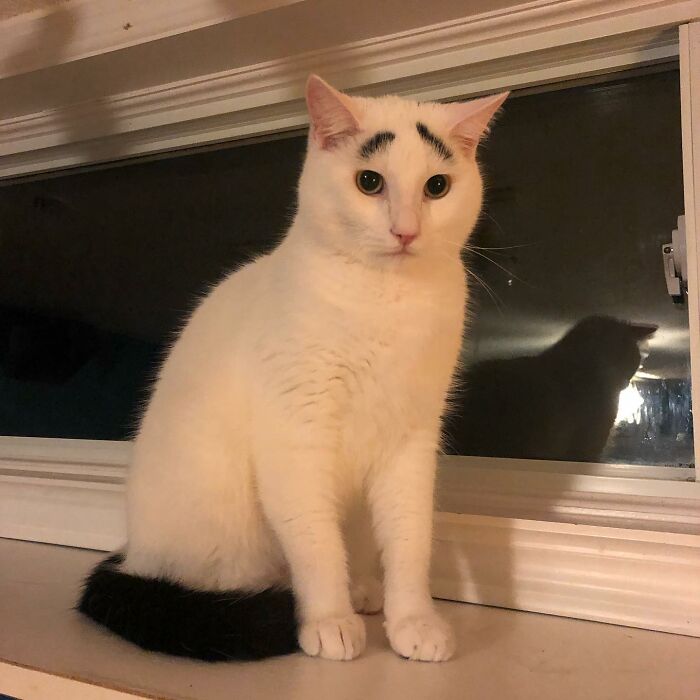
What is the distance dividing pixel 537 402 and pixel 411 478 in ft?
1.62

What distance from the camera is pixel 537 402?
1424 mm

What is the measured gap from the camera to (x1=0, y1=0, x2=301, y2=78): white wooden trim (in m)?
1.38

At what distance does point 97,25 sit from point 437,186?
3.20ft

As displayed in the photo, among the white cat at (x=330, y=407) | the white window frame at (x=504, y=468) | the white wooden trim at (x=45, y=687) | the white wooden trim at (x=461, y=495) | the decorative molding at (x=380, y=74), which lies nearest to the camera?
the white wooden trim at (x=45, y=687)

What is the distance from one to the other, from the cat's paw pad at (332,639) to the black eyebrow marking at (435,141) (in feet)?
2.23

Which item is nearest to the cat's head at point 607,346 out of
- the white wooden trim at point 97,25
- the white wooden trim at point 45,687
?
the white wooden trim at point 97,25

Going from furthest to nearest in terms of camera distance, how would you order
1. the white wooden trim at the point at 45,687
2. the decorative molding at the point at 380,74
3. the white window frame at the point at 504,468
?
the decorative molding at the point at 380,74 → the white window frame at the point at 504,468 → the white wooden trim at the point at 45,687

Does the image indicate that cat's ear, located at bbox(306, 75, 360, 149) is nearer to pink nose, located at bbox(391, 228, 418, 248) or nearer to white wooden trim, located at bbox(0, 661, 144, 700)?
pink nose, located at bbox(391, 228, 418, 248)

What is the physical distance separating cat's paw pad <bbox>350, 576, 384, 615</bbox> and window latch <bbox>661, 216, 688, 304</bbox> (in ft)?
2.53

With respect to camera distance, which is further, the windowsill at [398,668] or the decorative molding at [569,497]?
the decorative molding at [569,497]

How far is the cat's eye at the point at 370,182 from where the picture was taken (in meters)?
0.97

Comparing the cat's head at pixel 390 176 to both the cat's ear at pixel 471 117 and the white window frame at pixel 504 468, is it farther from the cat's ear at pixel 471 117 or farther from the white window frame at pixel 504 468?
the white window frame at pixel 504 468

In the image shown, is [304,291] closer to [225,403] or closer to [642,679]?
[225,403]

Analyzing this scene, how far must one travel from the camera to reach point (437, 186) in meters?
1.00
